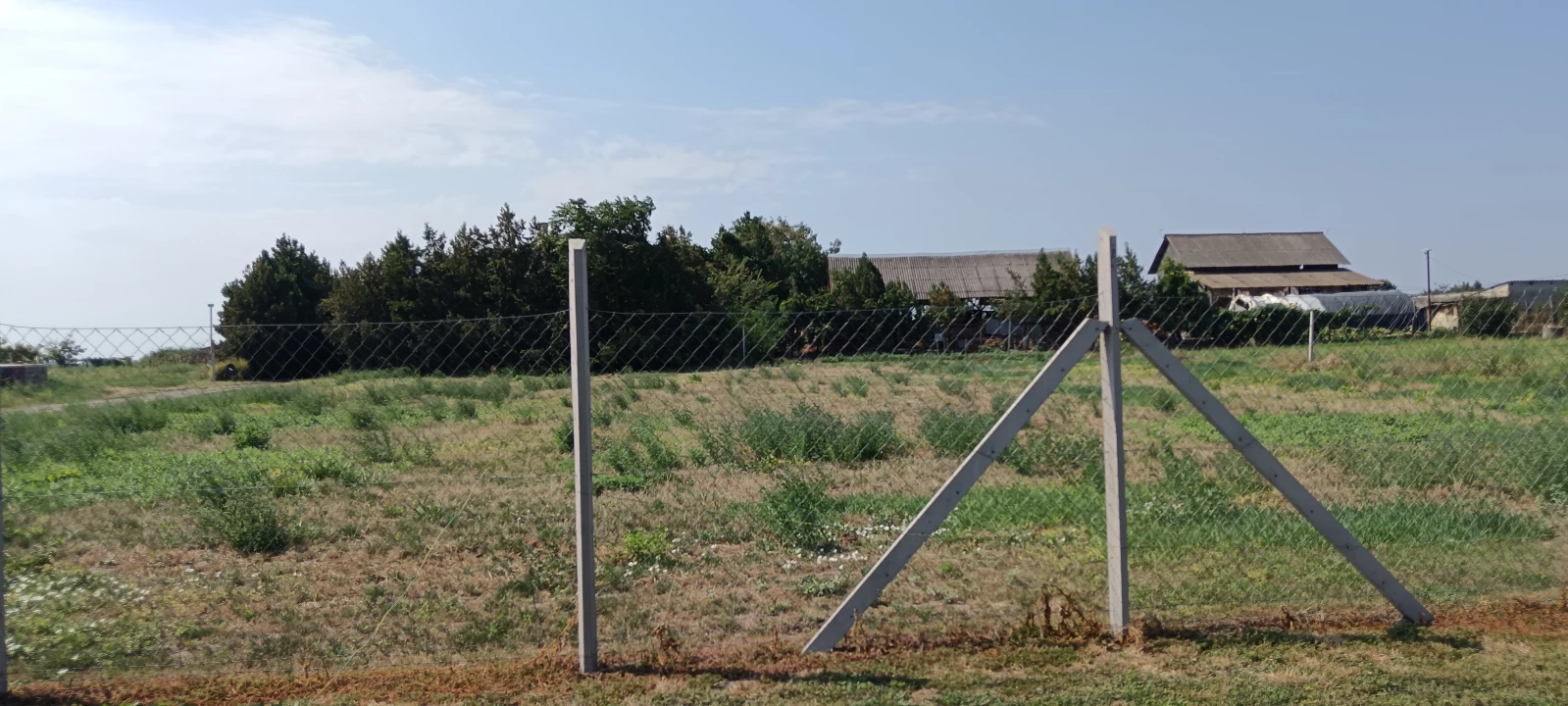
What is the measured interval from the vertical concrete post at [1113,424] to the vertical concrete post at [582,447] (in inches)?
98.8

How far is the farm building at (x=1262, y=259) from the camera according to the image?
2105 inches

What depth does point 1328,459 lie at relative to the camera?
894cm

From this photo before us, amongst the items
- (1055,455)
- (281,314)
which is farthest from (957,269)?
(1055,455)

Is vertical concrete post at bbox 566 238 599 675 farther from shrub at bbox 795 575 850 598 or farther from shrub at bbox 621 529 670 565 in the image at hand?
shrub at bbox 621 529 670 565

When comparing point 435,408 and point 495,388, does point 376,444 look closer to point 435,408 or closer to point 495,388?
point 435,408

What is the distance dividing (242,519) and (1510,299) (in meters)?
8.87

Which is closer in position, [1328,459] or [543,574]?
[543,574]

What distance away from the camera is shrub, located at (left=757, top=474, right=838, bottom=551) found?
6.63 metres

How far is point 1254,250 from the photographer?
55719 mm

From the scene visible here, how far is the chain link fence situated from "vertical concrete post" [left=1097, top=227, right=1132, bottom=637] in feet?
1.86

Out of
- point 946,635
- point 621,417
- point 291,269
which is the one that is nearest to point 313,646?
point 621,417

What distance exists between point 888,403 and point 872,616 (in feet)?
5.15

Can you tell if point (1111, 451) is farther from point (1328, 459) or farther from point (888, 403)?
point (1328, 459)

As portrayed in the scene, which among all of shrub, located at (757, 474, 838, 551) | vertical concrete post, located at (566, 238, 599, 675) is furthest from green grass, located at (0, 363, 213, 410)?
shrub, located at (757, 474, 838, 551)
